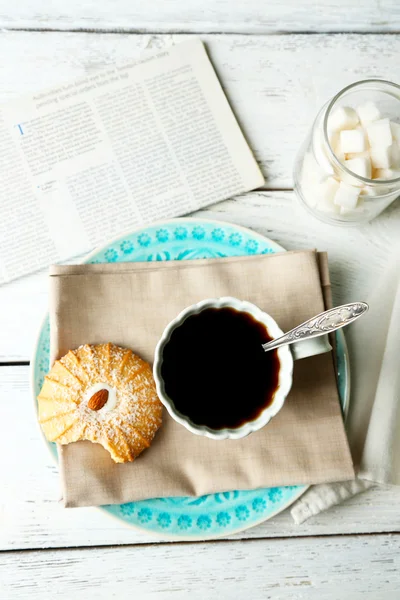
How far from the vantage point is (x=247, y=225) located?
2.77ft

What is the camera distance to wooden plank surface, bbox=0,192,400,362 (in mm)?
821

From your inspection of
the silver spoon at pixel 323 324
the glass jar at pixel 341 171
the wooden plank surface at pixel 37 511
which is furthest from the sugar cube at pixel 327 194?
the wooden plank surface at pixel 37 511

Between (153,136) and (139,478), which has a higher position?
(153,136)

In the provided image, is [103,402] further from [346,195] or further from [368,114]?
[368,114]

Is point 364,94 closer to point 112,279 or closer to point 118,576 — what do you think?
point 112,279

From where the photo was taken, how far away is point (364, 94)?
776 millimetres

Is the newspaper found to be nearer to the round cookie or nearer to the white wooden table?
the white wooden table

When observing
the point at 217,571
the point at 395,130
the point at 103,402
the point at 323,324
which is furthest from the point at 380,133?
the point at 217,571

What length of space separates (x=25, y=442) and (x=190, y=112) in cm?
56

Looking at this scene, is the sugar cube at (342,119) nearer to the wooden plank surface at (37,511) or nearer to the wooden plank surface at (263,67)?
the wooden plank surface at (263,67)

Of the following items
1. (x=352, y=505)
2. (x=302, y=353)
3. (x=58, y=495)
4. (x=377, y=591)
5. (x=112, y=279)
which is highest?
(x=112, y=279)

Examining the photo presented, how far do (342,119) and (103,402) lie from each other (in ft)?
1.61

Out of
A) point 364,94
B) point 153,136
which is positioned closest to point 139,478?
point 153,136

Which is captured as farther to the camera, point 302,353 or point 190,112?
point 190,112
